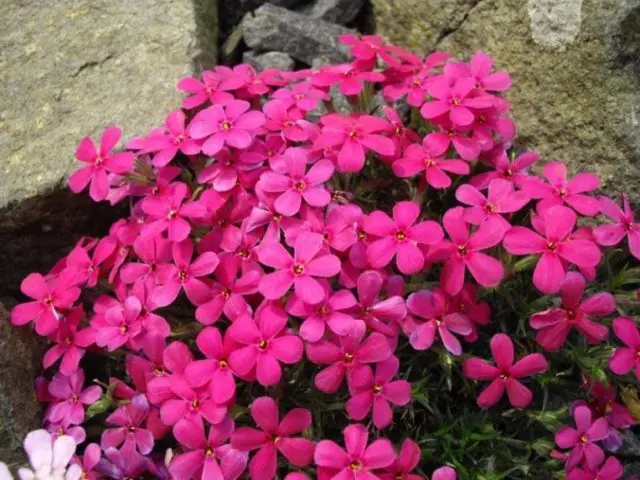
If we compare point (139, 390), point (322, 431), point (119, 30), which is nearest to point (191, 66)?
point (119, 30)

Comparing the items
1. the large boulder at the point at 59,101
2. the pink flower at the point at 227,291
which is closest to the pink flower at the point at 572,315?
the pink flower at the point at 227,291

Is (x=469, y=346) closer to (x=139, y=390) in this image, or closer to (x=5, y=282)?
(x=139, y=390)

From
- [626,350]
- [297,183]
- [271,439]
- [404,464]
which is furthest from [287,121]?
[626,350]

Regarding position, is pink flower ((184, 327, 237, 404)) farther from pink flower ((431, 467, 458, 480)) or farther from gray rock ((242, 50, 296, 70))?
gray rock ((242, 50, 296, 70))

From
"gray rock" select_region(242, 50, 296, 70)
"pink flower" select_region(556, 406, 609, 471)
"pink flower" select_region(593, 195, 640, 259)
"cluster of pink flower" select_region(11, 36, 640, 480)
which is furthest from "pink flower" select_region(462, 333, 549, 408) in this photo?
"gray rock" select_region(242, 50, 296, 70)

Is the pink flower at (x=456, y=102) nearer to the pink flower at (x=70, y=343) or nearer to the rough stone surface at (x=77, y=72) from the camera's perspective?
the rough stone surface at (x=77, y=72)
